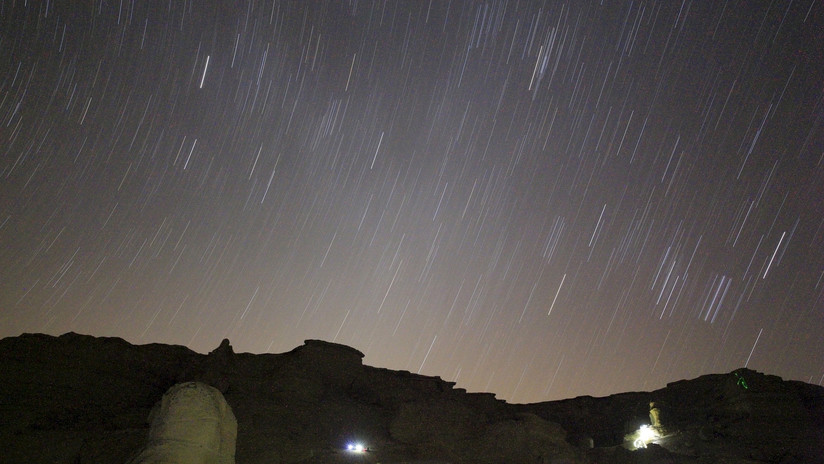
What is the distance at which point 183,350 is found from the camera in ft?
92.5

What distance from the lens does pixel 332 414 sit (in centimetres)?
2558

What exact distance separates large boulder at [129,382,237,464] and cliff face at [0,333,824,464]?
13.1m

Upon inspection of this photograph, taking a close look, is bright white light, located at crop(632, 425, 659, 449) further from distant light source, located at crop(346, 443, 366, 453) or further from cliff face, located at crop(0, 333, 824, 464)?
distant light source, located at crop(346, 443, 366, 453)

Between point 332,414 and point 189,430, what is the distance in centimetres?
2111

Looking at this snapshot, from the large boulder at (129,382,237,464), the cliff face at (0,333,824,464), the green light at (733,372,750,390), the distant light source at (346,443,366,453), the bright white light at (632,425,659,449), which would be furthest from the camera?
the bright white light at (632,425,659,449)

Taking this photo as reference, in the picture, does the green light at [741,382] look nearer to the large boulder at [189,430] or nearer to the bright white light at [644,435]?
the bright white light at [644,435]

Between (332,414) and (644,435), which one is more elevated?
(644,435)

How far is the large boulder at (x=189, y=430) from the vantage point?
17.9 feet

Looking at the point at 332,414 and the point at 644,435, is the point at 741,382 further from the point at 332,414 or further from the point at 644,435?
the point at 332,414

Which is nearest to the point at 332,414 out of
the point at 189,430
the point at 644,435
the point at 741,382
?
the point at 644,435

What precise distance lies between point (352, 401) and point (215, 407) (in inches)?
913

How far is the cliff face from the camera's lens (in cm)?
1958

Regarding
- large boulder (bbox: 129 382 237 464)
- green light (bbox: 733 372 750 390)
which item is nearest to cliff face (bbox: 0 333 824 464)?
green light (bbox: 733 372 750 390)

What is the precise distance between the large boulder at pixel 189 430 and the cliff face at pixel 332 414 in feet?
43.1
